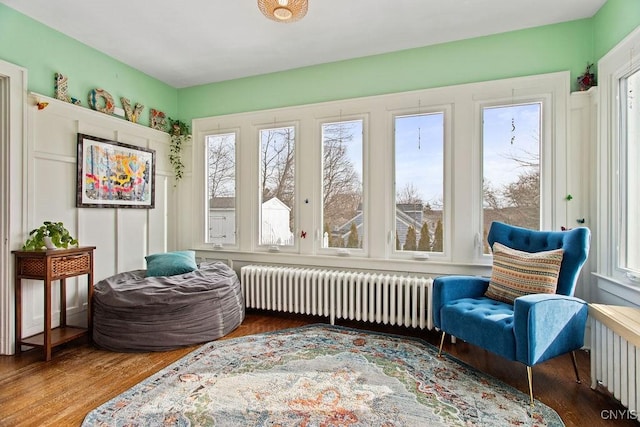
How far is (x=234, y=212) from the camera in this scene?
3879 mm

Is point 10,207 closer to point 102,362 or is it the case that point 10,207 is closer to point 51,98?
point 51,98

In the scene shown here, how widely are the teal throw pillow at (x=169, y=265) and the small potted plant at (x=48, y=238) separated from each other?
75 cm

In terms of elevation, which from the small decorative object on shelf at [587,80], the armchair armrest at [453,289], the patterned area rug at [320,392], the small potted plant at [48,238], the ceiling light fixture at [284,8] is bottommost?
the patterned area rug at [320,392]

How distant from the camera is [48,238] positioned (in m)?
2.57

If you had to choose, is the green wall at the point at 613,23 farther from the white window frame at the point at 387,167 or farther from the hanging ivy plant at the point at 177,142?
the hanging ivy plant at the point at 177,142

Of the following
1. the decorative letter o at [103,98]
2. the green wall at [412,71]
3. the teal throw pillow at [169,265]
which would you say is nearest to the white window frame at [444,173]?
the green wall at [412,71]

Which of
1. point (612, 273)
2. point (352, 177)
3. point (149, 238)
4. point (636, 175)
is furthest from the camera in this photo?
→ point (149, 238)

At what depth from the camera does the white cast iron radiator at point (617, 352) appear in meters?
1.64

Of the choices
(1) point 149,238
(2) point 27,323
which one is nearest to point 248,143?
(1) point 149,238

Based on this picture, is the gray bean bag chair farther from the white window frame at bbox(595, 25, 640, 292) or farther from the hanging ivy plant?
the white window frame at bbox(595, 25, 640, 292)

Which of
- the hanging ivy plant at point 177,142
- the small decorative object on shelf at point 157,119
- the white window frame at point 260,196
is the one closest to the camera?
the white window frame at point 260,196

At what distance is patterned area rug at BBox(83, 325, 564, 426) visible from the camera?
69.0 inches

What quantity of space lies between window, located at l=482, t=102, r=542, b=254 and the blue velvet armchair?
0.29 meters

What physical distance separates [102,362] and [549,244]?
3424mm
